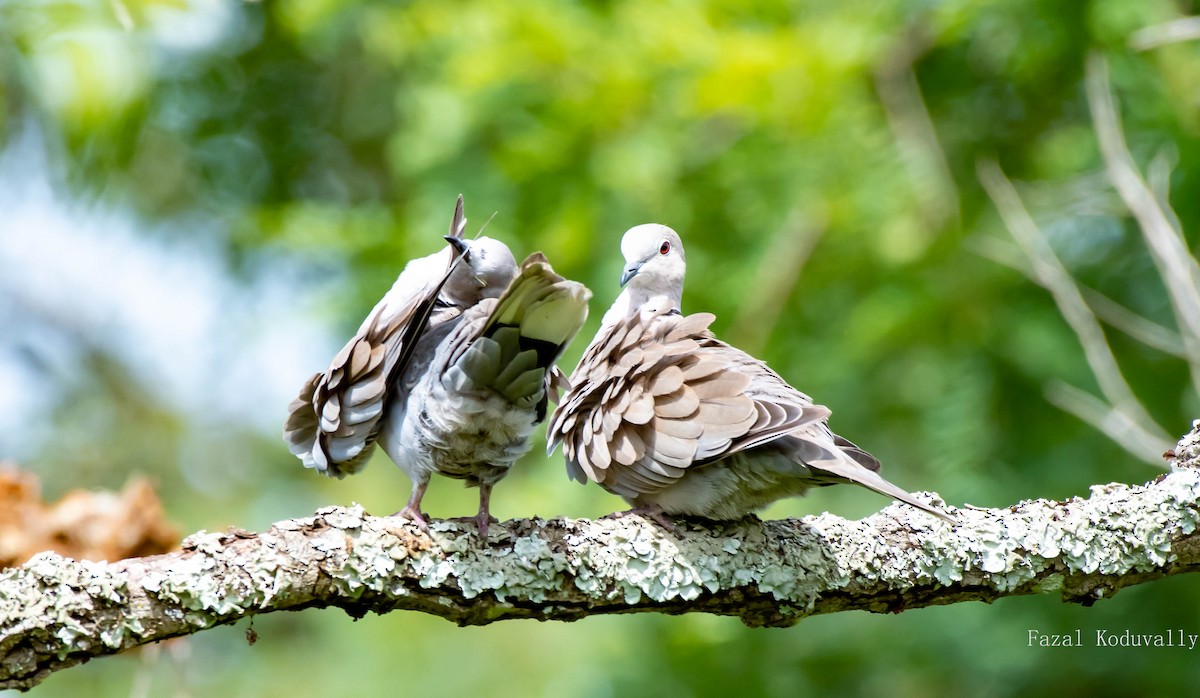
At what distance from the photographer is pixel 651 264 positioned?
365 cm

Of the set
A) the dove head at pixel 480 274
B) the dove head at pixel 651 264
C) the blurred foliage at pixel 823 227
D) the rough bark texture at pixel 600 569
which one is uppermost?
the blurred foliage at pixel 823 227

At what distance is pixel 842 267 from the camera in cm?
569

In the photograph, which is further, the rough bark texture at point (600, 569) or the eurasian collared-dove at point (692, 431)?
the eurasian collared-dove at point (692, 431)

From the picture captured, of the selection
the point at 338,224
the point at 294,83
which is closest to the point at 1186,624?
the point at 338,224

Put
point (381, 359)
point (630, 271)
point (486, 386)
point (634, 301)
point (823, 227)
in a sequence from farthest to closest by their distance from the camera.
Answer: point (823, 227), point (634, 301), point (630, 271), point (381, 359), point (486, 386)

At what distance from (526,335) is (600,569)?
0.58 meters

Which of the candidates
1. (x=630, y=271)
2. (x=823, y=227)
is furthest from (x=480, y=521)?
(x=823, y=227)

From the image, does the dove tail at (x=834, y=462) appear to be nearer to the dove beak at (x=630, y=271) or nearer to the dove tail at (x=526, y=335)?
the dove tail at (x=526, y=335)

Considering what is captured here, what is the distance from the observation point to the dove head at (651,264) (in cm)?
363

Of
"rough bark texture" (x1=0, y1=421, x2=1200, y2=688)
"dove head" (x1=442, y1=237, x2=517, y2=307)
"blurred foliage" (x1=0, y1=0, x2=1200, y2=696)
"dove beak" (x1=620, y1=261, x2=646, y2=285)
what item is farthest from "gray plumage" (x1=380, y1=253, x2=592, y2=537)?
"blurred foliage" (x1=0, y1=0, x2=1200, y2=696)

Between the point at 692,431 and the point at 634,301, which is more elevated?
the point at 634,301

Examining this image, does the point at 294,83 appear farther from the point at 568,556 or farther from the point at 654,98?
the point at 568,556

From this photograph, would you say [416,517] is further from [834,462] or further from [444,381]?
[834,462]

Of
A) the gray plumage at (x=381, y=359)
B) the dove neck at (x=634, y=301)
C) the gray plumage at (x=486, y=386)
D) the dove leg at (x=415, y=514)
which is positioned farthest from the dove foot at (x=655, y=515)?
the dove neck at (x=634, y=301)
